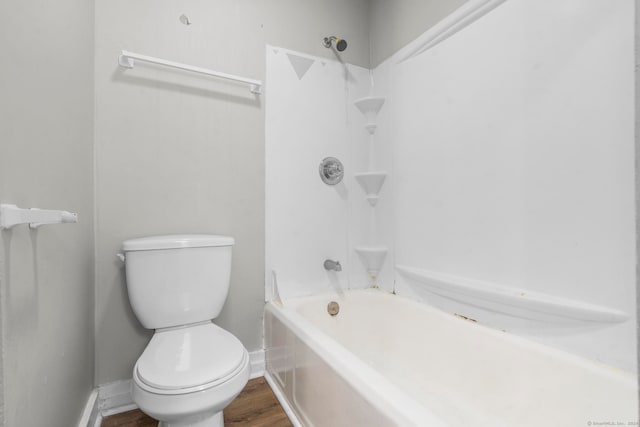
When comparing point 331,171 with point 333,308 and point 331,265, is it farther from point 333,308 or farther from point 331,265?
point 333,308

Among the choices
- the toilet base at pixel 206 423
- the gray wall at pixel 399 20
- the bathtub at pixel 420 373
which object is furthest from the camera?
the gray wall at pixel 399 20

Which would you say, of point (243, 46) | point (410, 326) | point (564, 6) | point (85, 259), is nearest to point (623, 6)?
point (564, 6)

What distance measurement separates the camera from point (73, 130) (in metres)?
1.09

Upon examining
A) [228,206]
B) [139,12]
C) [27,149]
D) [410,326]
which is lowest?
[410,326]

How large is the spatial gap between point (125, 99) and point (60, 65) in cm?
45

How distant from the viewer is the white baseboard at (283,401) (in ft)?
4.24

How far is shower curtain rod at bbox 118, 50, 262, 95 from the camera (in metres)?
1.37

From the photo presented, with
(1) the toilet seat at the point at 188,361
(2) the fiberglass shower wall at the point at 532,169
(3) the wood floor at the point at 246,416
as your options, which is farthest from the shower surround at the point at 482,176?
(1) the toilet seat at the point at 188,361

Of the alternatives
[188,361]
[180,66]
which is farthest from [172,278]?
[180,66]

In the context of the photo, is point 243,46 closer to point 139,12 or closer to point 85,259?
point 139,12

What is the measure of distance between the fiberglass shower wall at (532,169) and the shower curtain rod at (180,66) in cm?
86

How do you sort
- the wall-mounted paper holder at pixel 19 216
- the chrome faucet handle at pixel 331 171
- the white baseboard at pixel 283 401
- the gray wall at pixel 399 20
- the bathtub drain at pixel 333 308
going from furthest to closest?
the chrome faucet handle at pixel 331 171 < the bathtub drain at pixel 333 308 < the gray wall at pixel 399 20 < the white baseboard at pixel 283 401 < the wall-mounted paper holder at pixel 19 216

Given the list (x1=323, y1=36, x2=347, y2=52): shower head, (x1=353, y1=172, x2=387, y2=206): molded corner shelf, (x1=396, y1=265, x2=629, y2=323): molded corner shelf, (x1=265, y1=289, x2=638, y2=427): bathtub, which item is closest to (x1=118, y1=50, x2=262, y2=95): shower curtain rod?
(x1=323, y1=36, x2=347, y2=52): shower head

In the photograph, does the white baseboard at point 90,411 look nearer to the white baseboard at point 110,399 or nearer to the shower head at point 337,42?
the white baseboard at point 110,399
